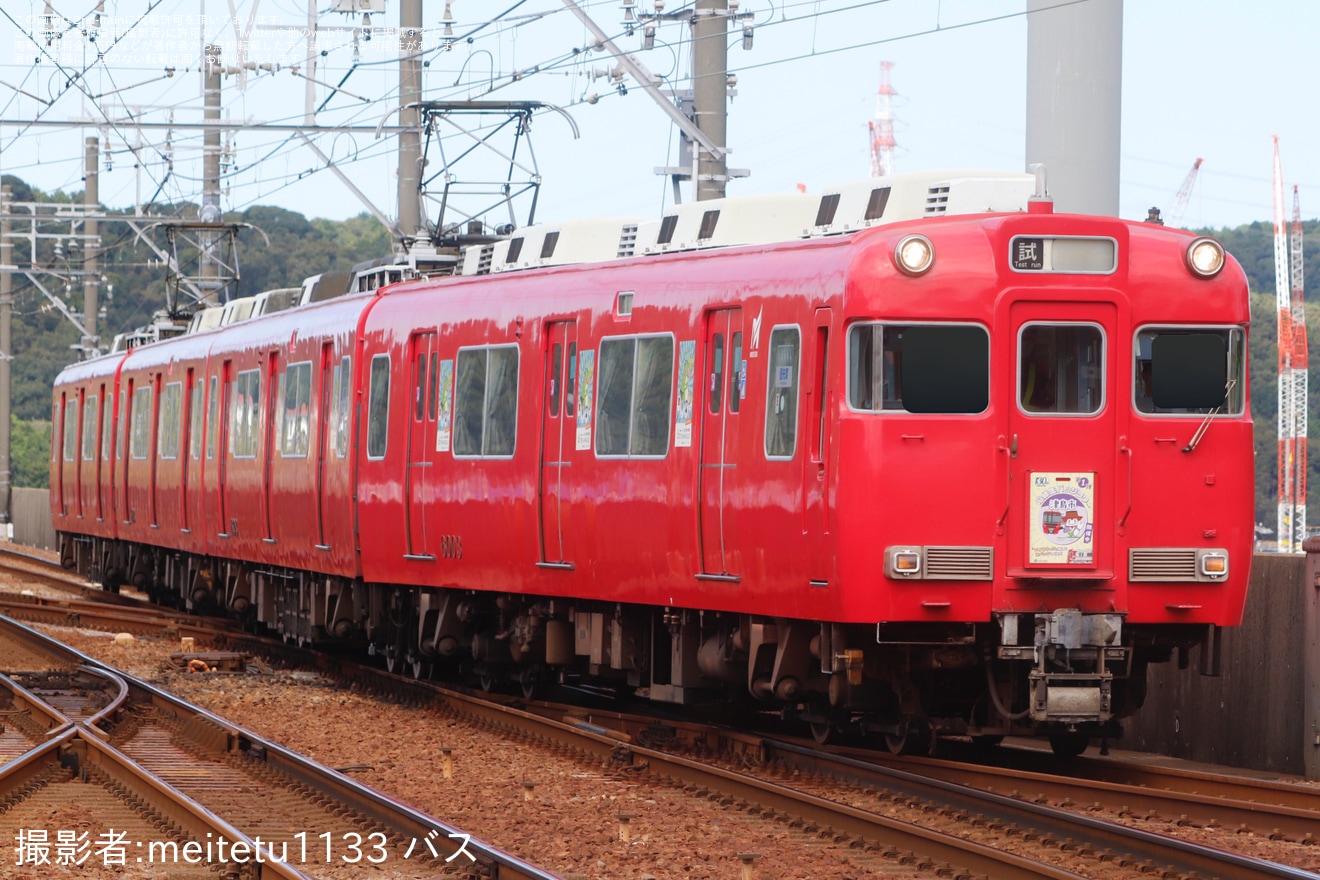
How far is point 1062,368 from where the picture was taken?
11203 millimetres

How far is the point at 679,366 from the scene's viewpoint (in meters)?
12.7

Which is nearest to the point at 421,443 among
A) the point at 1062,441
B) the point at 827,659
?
the point at 827,659

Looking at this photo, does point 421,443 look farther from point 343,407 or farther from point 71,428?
point 71,428

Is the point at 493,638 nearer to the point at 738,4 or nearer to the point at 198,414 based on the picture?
the point at 738,4

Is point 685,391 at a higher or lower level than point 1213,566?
higher

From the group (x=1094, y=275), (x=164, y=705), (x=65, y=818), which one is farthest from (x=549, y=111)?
(x=65, y=818)

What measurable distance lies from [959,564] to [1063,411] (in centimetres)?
106

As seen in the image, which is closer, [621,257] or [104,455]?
[621,257]

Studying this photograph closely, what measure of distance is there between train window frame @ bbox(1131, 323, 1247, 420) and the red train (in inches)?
0.7

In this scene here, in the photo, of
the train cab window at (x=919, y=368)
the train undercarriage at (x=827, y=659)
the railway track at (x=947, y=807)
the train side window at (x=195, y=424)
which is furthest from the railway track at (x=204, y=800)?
the train side window at (x=195, y=424)

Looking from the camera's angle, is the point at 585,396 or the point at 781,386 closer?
the point at 781,386

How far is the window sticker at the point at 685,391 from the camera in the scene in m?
12.5

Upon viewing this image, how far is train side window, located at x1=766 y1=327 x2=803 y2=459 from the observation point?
37.4ft

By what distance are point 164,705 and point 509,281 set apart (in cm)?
396
